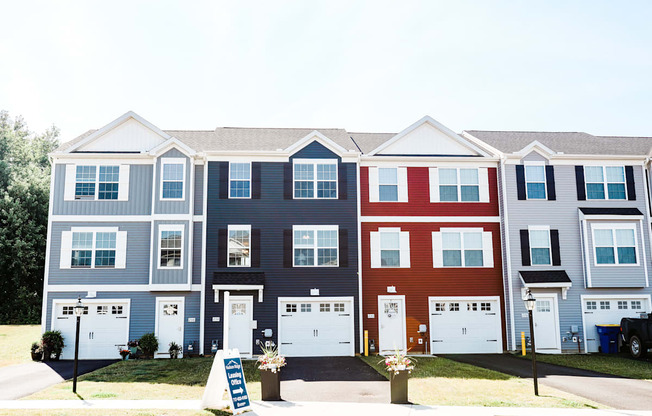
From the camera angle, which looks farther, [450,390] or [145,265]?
[145,265]

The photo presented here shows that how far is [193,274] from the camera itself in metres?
22.4

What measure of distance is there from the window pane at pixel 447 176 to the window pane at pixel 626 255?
7.67m

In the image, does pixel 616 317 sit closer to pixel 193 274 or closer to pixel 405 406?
pixel 405 406

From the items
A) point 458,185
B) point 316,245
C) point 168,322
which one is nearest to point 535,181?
point 458,185

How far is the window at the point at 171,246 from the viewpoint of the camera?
72.7 feet

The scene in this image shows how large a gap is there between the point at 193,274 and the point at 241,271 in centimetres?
197

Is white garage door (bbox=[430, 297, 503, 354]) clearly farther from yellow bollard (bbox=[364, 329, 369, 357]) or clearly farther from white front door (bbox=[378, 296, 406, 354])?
yellow bollard (bbox=[364, 329, 369, 357])

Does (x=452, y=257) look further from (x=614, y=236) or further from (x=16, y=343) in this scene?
(x=16, y=343)

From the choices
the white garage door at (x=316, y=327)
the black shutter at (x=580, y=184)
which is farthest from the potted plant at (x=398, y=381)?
the black shutter at (x=580, y=184)

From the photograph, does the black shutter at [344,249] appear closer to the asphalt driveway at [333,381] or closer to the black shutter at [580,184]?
the asphalt driveway at [333,381]

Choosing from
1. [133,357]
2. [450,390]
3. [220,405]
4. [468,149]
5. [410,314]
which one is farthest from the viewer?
[468,149]

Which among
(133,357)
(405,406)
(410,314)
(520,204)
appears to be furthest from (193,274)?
(520,204)

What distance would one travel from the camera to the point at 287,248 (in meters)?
22.7

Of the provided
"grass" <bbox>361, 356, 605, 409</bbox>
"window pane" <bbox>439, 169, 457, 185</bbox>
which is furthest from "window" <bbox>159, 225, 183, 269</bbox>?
"window pane" <bbox>439, 169, 457, 185</bbox>
